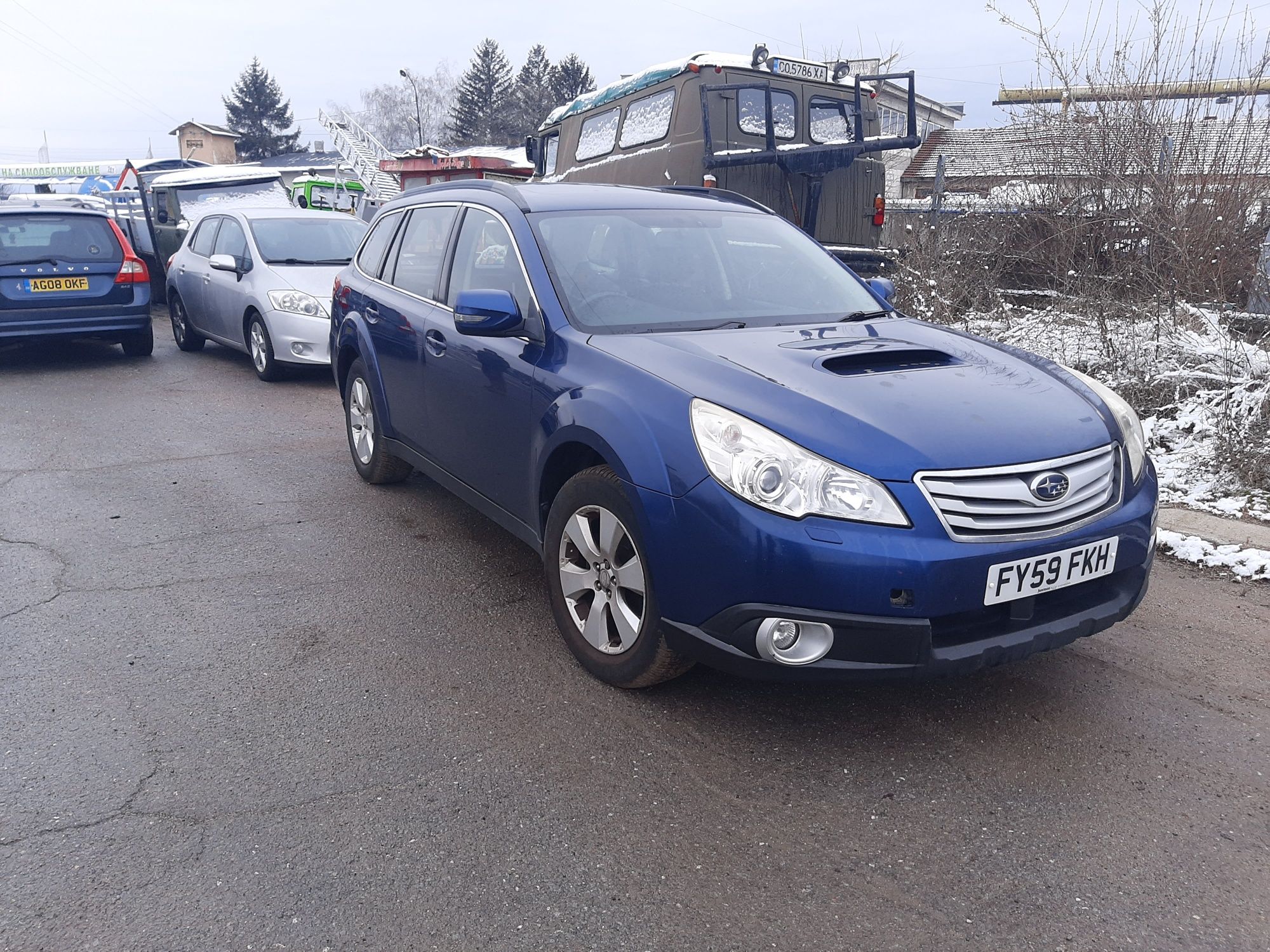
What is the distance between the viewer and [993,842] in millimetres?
2666

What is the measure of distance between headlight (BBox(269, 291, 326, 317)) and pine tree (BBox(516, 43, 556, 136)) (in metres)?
70.2

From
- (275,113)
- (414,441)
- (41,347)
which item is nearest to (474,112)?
(275,113)

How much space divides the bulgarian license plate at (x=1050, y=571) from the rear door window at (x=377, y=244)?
3.88 m

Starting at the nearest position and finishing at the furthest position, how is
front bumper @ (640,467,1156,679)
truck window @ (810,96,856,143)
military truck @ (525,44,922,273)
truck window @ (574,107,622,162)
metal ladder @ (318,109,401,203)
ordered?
front bumper @ (640,467,1156,679), military truck @ (525,44,922,273), truck window @ (810,96,856,143), truck window @ (574,107,622,162), metal ladder @ (318,109,401,203)

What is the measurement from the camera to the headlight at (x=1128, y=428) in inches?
131

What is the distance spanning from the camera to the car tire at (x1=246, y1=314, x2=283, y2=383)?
9.47m

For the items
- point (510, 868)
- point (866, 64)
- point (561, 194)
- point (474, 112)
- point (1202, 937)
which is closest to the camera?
point (1202, 937)

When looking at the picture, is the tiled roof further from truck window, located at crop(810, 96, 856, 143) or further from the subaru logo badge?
the subaru logo badge

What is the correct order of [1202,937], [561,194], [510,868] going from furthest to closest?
[561,194]
[510,868]
[1202,937]

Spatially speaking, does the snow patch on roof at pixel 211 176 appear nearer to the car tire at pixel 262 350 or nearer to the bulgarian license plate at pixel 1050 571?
the car tire at pixel 262 350

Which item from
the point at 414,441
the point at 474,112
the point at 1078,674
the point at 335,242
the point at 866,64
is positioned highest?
the point at 474,112

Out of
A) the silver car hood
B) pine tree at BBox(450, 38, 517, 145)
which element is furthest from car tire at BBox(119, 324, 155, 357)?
pine tree at BBox(450, 38, 517, 145)

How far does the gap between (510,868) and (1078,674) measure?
7.20ft

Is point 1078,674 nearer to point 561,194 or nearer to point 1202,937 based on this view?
point 1202,937
